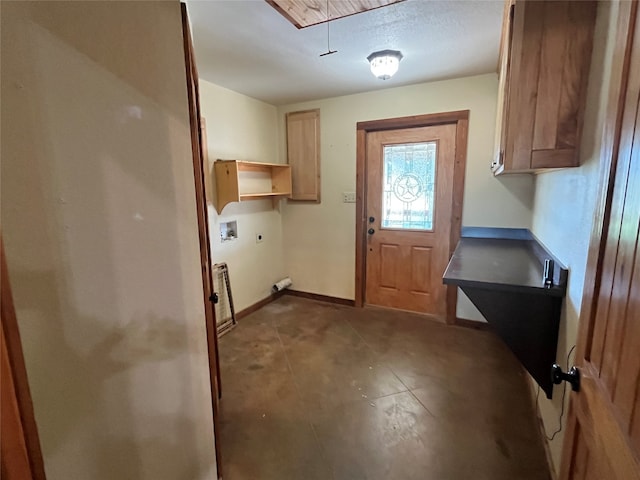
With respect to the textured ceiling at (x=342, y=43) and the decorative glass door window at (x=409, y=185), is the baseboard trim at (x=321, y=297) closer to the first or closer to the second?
the decorative glass door window at (x=409, y=185)

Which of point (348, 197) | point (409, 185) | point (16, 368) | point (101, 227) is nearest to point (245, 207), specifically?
point (348, 197)

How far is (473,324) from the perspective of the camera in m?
3.14

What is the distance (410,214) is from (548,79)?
2.05 metres

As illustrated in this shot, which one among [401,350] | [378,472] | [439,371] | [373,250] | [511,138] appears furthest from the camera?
[373,250]

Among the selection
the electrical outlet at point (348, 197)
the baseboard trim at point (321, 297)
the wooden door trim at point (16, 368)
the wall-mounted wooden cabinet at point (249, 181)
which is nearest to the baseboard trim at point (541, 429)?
the baseboard trim at point (321, 297)

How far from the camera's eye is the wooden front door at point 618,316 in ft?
2.05

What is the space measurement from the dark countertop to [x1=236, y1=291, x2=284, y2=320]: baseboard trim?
90.1 inches

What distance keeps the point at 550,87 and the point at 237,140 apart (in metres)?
2.70

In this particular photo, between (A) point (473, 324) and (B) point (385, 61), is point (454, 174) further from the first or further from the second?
(A) point (473, 324)

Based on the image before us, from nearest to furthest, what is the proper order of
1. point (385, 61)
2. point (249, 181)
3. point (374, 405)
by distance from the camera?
point (374, 405), point (385, 61), point (249, 181)

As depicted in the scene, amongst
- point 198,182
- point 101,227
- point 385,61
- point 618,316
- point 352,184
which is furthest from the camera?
point 352,184

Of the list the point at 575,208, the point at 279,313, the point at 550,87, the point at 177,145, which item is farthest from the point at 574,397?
the point at 279,313

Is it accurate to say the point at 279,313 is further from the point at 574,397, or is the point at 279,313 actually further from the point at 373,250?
the point at 574,397

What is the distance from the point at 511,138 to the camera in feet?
4.83
